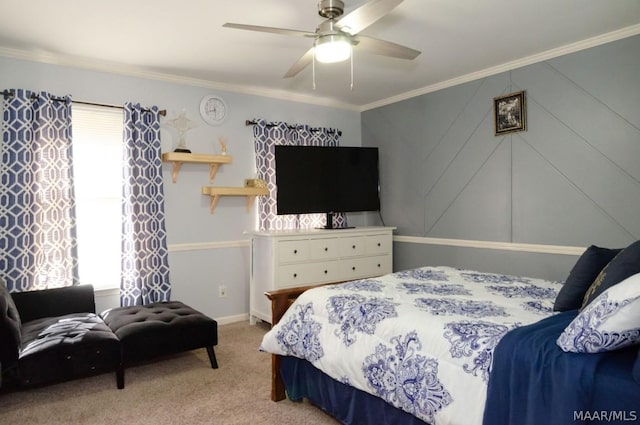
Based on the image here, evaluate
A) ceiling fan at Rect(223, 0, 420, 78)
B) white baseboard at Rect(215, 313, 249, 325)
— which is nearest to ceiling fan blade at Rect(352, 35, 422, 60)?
ceiling fan at Rect(223, 0, 420, 78)

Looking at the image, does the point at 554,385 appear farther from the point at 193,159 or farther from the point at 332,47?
the point at 193,159

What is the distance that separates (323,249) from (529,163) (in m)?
2.05

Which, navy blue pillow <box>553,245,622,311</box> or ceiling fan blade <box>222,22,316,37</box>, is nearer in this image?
navy blue pillow <box>553,245,622,311</box>

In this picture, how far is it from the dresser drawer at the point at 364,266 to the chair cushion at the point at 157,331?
1672 millimetres

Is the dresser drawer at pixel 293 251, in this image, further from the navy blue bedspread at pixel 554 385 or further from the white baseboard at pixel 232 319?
the navy blue bedspread at pixel 554 385

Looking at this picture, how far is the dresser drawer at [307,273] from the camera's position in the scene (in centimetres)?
404

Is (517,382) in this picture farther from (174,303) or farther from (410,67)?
(410,67)

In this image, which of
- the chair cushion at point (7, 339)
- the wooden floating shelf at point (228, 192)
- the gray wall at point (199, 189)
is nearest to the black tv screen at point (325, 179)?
the wooden floating shelf at point (228, 192)

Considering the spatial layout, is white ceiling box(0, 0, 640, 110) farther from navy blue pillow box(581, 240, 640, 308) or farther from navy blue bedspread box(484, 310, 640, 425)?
navy blue bedspread box(484, 310, 640, 425)

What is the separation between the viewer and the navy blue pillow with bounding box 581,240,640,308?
1.67 meters

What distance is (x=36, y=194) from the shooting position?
3.36 meters

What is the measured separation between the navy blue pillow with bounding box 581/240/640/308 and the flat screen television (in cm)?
297

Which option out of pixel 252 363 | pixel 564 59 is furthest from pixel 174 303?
pixel 564 59

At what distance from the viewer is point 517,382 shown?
1472 millimetres
